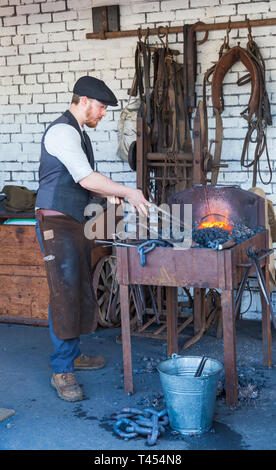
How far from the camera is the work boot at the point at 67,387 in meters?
3.74

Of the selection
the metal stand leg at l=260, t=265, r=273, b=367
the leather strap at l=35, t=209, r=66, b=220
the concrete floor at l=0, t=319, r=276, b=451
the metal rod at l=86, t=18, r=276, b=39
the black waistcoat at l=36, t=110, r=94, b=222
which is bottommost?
the concrete floor at l=0, t=319, r=276, b=451

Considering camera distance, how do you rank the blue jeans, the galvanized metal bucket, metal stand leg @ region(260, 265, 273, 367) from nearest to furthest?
the galvanized metal bucket → the blue jeans → metal stand leg @ region(260, 265, 273, 367)

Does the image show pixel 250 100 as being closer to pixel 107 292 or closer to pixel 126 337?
pixel 107 292

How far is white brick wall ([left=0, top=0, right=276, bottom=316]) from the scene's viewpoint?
5227mm

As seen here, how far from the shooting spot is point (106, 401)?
3713 mm

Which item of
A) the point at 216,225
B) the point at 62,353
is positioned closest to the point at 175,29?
the point at 216,225

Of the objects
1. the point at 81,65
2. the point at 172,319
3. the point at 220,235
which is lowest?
the point at 172,319

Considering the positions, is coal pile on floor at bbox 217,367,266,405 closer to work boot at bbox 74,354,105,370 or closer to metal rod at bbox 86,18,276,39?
work boot at bbox 74,354,105,370

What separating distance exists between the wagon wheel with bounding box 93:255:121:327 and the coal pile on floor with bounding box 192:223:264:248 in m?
1.43

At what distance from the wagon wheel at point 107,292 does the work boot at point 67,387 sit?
142 centimetres

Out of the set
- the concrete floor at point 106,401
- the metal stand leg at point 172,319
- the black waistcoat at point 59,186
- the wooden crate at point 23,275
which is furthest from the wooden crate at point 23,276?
the black waistcoat at point 59,186

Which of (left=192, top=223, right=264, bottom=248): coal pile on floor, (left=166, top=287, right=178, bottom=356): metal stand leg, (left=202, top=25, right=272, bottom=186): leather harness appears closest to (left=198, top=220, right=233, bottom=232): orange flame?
(left=192, top=223, right=264, bottom=248): coal pile on floor

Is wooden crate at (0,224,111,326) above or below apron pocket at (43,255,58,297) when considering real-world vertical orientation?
below

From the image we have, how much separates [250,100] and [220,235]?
1660mm
